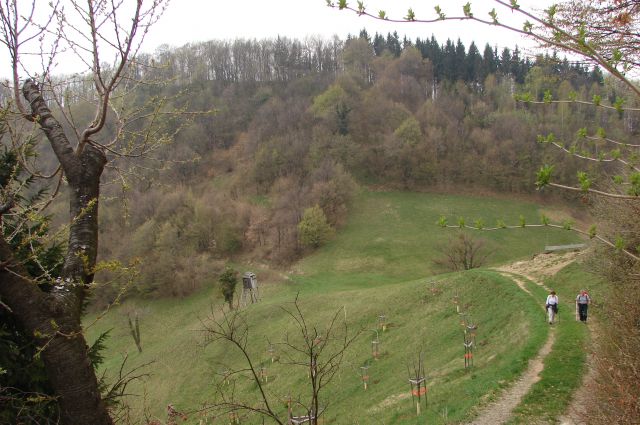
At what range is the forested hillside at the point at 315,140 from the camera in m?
50.4

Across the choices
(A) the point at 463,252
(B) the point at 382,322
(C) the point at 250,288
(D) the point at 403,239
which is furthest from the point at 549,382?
(D) the point at 403,239

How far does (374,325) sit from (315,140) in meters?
46.0

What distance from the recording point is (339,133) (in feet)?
228

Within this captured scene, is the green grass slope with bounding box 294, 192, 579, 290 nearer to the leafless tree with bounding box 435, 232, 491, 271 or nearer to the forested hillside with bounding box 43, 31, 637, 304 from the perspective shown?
the leafless tree with bounding box 435, 232, 491, 271

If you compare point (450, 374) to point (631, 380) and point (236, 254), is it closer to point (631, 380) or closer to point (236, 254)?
point (631, 380)

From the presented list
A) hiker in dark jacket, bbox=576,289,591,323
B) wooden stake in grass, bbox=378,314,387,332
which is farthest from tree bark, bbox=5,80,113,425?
wooden stake in grass, bbox=378,314,387,332

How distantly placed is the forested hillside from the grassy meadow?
4714mm

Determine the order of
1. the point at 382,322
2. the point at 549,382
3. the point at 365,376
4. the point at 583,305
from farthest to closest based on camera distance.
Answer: the point at 382,322 < the point at 365,376 < the point at 583,305 < the point at 549,382

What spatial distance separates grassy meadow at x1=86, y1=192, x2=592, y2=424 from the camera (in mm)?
13344

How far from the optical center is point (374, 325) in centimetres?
2333

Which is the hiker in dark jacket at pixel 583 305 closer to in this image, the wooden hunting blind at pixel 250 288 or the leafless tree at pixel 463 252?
the leafless tree at pixel 463 252

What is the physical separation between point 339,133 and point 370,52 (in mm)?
31615

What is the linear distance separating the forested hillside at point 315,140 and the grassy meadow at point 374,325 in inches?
186

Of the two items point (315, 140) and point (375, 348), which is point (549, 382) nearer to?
point (375, 348)
